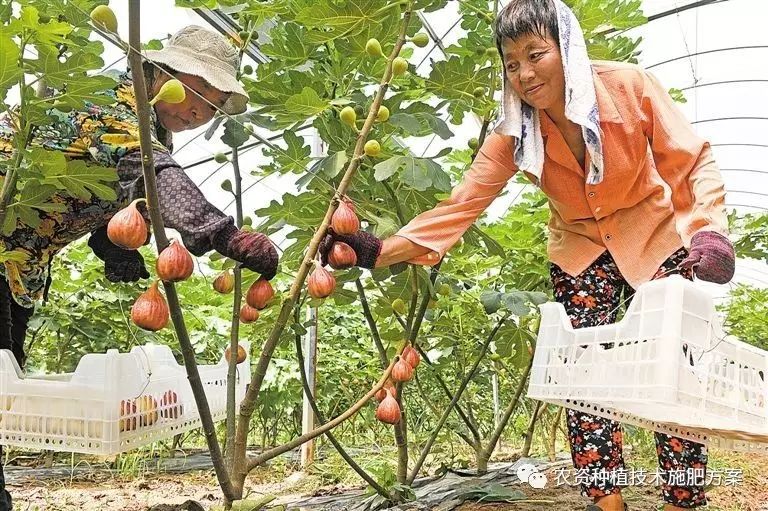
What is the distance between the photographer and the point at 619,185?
1616 millimetres

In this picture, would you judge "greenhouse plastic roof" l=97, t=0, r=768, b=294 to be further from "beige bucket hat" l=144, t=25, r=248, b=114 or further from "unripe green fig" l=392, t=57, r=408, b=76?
"unripe green fig" l=392, t=57, r=408, b=76

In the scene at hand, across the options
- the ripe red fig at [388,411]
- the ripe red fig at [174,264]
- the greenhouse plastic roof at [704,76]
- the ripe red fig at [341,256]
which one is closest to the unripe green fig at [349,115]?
the ripe red fig at [341,256]

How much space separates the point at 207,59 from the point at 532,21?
69 centimetres

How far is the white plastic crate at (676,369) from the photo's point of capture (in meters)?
1.15

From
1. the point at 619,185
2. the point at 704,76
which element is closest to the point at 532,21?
the point at 619,185

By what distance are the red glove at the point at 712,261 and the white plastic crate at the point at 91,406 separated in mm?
1076

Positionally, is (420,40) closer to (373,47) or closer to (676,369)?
(373,47)

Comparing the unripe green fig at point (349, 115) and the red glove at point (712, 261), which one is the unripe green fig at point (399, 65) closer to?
the unripe green fig at point (349, 115)

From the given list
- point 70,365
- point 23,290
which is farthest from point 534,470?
point 70,365

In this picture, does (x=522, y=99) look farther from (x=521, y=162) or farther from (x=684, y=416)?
(x=684, y=416)

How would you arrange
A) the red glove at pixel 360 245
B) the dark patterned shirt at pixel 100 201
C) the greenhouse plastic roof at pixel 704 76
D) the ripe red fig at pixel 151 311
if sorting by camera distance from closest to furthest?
the ripe red fig at pixel 151 311, the dark patterned shirt at pixel 100 201, the red glove at pixel 360 245, the greenhouse plastic roof at pixel 704 76

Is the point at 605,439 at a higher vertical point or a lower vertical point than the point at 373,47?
lower

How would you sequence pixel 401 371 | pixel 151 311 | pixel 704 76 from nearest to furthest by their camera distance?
pixel 151 311 → pixel 401 371 → pixel 704 76

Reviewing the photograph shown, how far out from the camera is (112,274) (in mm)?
1759
